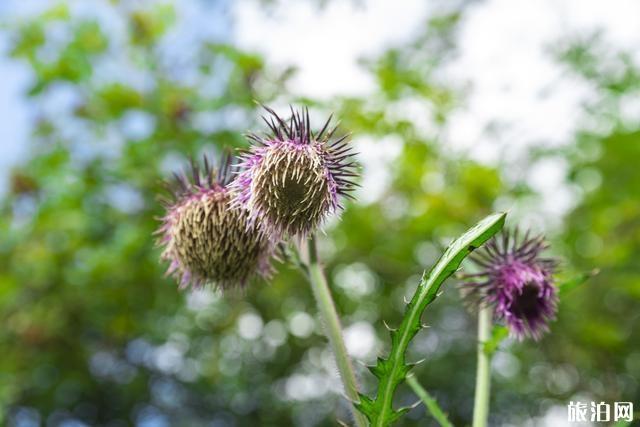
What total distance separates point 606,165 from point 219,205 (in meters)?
3.94

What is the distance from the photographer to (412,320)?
1450 millimetres

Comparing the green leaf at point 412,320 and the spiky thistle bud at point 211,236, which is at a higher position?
the spiky thistle bud at point 211,236

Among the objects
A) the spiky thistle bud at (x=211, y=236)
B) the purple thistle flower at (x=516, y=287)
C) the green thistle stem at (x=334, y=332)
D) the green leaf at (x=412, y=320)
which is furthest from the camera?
the purple thistle flower at (x=516, y=287)

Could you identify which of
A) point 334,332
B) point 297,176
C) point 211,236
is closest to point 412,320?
point 334,332

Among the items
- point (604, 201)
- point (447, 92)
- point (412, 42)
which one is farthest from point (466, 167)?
point (412, 42)

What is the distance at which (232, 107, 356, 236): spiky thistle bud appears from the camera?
147cm

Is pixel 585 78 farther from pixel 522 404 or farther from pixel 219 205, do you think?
pixel 219 205

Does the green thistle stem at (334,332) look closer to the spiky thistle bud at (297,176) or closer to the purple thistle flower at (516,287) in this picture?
the spiky thistle bud at (297,176)

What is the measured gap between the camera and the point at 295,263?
1642 mm

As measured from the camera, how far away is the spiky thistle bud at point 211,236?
5.42 ft

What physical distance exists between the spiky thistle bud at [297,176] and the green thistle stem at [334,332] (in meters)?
0.11

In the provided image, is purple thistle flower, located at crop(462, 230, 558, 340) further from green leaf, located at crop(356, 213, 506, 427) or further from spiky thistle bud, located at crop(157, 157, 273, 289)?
spiky thistle bud, located at crop(157, 157, 273, 289)

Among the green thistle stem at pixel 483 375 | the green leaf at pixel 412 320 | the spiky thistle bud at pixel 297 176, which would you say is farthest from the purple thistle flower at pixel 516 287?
the spiky thistle bud at pixel 297 176

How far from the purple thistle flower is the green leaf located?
423mm
